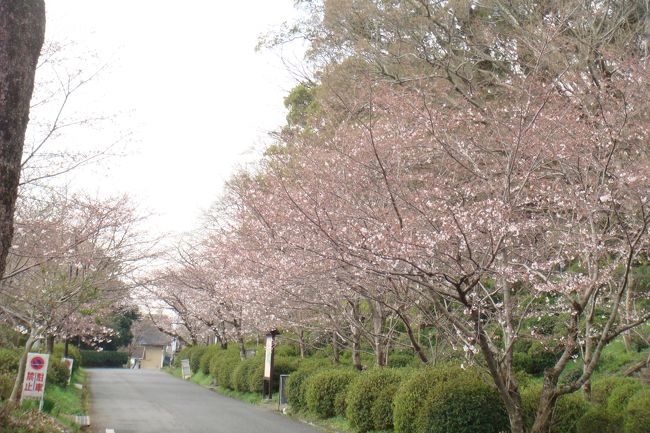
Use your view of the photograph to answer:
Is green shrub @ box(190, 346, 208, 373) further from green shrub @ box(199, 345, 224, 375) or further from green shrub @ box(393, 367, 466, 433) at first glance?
green shrub @ box(393, 367, 466, 433)

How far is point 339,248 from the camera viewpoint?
702cm

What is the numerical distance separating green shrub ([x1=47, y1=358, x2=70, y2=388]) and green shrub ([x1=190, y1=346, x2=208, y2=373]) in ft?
39.8

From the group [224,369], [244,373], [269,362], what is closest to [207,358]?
[224,369]

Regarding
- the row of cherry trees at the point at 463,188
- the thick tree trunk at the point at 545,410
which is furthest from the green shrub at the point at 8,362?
the thick tree trunk at the point at 545,410

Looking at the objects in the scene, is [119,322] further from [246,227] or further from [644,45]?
[644,45]

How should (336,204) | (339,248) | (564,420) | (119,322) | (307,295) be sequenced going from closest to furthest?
(339,248) < (564,420) < (336,204) < (307,295) < (119,322)

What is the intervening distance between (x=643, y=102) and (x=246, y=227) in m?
8.50

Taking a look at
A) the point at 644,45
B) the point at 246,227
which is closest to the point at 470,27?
the point at 644,45

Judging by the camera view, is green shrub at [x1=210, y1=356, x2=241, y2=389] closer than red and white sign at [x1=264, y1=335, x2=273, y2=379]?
No

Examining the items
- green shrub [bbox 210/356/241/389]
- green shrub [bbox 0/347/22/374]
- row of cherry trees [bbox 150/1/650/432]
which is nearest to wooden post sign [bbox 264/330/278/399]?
row of cherry trees [bbox 150/1/650/432]

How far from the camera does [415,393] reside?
9773 mm

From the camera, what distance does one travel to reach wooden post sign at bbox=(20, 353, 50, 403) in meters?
10.8

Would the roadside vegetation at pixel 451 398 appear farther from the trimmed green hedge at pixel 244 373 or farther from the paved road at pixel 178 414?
the trimmed green hedge at pixel 244 373

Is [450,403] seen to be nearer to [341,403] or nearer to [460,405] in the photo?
[460,405]
